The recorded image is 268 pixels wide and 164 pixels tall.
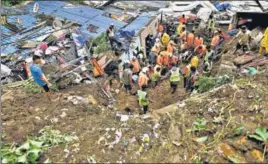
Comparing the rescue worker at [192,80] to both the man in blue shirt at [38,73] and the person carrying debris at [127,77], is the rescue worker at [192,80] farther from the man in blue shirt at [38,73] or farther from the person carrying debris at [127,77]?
the man in blue shirt at [38,73]

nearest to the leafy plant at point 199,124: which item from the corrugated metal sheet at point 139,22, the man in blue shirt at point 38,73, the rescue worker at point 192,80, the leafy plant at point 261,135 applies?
the leafy plant at point 261,135

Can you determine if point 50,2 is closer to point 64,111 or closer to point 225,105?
point 64,111

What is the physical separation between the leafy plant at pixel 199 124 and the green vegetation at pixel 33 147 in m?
3.10

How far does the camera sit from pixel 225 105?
10.7 metres

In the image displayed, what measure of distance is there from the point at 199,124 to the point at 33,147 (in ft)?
13.6

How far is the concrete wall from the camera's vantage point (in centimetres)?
1706

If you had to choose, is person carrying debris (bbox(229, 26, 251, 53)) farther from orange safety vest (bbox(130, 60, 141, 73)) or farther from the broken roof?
the broken roof

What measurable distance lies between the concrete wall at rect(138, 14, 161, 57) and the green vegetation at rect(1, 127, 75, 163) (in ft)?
26.2

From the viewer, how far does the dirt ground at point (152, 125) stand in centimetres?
917

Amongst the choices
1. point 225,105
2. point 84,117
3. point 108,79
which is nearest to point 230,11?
point 108,79

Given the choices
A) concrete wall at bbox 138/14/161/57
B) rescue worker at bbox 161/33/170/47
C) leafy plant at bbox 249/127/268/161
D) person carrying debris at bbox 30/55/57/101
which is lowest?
concrete wall at bbox 138/14/161/57

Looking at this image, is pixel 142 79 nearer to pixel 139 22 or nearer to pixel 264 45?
pixel 264 45

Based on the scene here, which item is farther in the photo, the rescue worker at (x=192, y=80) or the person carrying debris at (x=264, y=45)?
the person carrying debris at (x=264, y=45)

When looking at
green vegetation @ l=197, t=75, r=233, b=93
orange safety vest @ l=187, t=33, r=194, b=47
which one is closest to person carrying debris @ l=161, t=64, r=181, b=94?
green vegetation @ l=197, t=75, r=233, b=93
